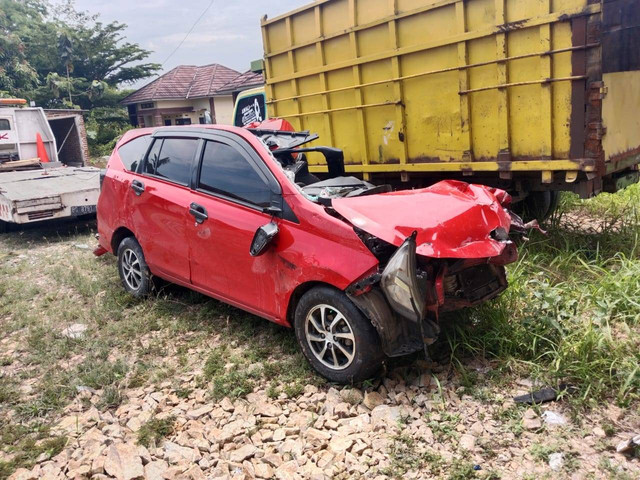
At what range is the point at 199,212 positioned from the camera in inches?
160

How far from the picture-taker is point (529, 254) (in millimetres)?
4961

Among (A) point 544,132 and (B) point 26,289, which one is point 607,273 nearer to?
(A) point 544,132

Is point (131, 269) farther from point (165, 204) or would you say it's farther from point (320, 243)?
point (320, 243)

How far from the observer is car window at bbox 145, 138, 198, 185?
435 cm

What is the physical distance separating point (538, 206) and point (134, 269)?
4.37m

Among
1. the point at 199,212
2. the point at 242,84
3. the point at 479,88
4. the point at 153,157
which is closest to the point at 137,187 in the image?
the point at 153,157

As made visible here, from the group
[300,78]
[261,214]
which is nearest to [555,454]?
[261,214]

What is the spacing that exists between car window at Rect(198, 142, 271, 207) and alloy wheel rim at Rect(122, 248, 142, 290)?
1325 mm

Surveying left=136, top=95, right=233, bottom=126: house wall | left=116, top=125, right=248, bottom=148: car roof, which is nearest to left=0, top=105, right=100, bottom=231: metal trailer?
left=116, top=125, right=248, bottom=148: car roof

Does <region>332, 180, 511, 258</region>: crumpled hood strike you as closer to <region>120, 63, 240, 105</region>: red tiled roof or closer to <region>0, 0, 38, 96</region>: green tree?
<region>120, 63, 240, 105</region>: red tiled roof

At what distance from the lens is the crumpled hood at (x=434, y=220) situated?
3.11 meters

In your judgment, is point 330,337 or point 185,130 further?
point 185,130

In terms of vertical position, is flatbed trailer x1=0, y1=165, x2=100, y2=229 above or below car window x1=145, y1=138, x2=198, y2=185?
below

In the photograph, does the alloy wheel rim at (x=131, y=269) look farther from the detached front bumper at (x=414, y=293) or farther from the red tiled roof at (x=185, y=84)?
the red tiled roof at (x=185, y=84)
